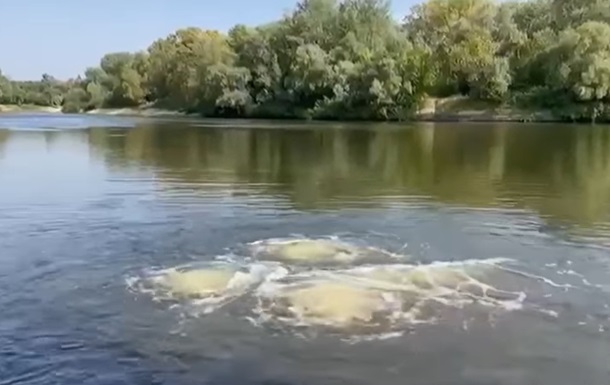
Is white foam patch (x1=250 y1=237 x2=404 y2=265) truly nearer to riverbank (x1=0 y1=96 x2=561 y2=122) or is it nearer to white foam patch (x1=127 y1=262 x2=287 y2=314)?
white foam patch (x1=127 y1=262 x2=287 y2=314)

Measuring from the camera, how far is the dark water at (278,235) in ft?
27.7

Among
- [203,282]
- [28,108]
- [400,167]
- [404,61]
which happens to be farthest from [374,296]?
[28,108]

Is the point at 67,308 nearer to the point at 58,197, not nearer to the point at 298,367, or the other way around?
the point at 298,367

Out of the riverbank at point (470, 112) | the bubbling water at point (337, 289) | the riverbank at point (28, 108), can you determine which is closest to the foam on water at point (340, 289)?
the bubbling water at point (337, 289)

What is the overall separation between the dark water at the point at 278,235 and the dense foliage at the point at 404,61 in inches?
1531

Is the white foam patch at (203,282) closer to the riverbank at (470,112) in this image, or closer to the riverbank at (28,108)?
the riverbank at (470,112)

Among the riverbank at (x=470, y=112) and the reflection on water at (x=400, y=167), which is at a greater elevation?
the riverbank at (x=470, y=112)

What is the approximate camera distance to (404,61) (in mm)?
79750

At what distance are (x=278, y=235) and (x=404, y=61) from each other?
219 feet

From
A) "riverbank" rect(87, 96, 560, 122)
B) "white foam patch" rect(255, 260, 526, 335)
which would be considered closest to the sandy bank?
"riverbank" rect(87, 96, 560, 122)

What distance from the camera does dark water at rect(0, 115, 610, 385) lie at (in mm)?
8438

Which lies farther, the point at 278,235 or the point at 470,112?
the point at 470,112

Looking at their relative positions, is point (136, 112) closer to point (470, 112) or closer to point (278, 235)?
point (470, 112)

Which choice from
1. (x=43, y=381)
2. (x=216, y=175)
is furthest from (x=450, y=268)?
(x=216, y=175)
